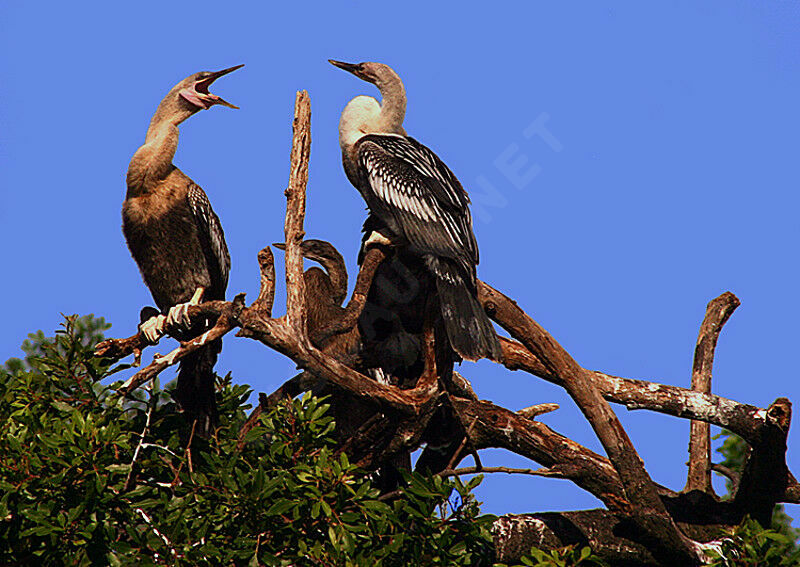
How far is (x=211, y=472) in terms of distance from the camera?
4.80 meters

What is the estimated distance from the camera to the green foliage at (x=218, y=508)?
169 inches

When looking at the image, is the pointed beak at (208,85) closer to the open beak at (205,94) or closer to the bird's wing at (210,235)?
the open beak at (205,94)

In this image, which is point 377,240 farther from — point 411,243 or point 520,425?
point 520,425

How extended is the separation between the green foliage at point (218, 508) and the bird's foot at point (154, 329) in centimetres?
115

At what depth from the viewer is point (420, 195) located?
602cm

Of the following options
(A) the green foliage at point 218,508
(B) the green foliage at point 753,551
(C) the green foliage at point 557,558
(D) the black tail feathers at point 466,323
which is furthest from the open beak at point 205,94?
(B) the green foliage at point 753,551

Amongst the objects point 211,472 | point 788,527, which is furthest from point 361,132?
point 788,527

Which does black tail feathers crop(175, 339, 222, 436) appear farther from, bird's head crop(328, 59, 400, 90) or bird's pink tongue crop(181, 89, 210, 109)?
bird's head crop(328, 59, 400, 90)

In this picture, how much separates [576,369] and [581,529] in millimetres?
927

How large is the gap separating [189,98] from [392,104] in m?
1.42

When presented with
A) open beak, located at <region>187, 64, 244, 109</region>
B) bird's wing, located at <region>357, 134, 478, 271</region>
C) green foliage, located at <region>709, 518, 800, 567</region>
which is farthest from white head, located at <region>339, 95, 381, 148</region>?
green foliage, located at <region>709, 518, 800, 567</region>

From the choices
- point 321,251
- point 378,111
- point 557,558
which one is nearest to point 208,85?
point 378,111

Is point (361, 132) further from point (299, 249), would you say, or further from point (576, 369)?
point (576, 369)

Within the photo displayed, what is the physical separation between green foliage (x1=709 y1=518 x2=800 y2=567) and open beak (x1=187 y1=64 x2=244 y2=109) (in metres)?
4.27
